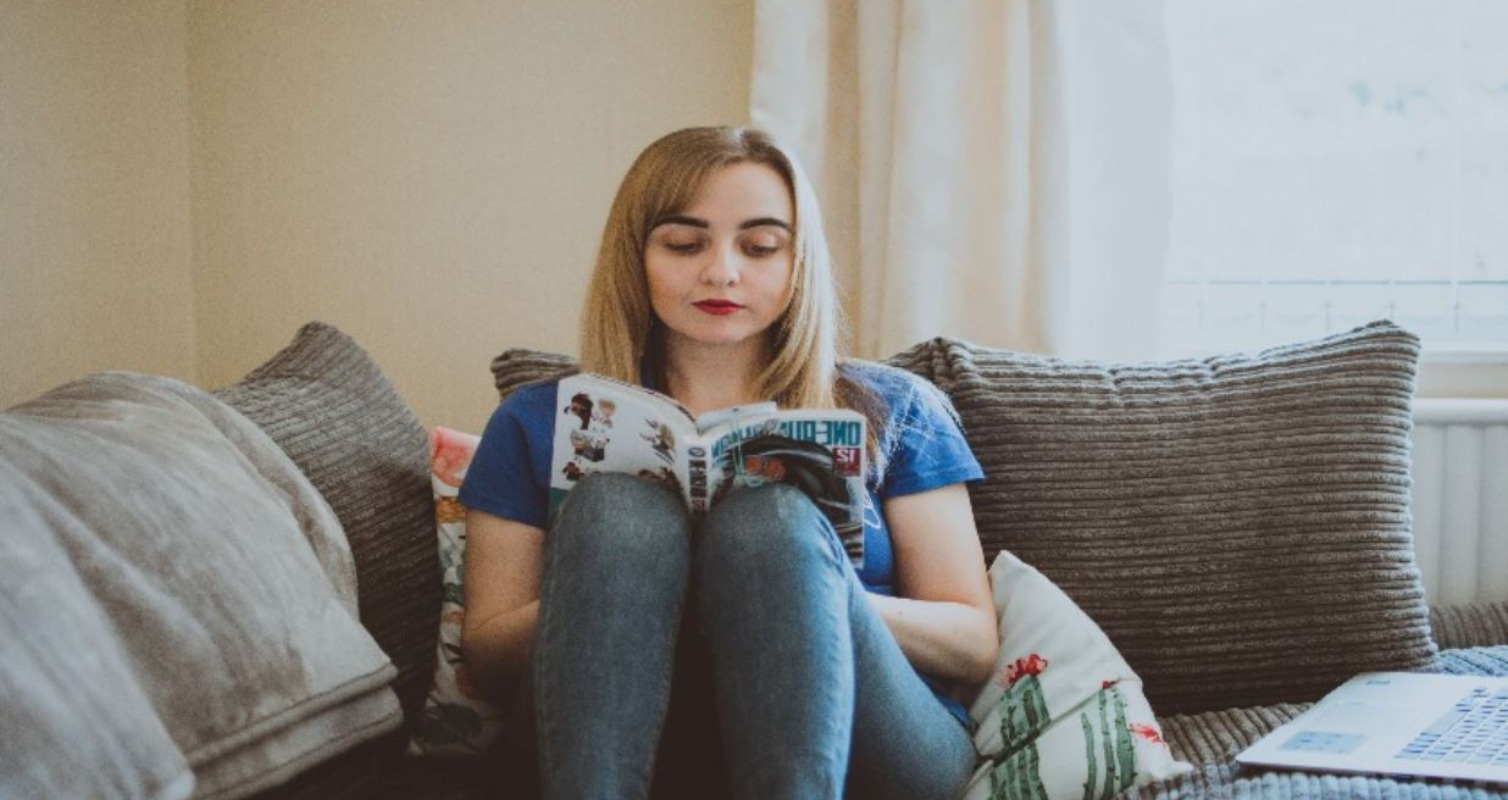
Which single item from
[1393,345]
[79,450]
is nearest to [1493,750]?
[1393,345]

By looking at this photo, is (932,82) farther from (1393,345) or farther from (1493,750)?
(1493,750)

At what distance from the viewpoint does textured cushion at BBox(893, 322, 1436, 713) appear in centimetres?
171

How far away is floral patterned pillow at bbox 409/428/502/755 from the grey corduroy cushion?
0.02 meters

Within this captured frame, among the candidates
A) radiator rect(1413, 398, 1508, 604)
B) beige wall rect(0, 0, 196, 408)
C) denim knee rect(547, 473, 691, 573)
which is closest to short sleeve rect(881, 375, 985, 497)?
denim knee rect(547, 473, 691, 573)

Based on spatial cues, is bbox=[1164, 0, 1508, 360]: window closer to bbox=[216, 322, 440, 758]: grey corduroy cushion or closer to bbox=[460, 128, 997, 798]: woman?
bbox=[460, 128, 997, 798]: woman

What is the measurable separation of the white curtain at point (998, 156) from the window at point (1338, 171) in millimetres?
166

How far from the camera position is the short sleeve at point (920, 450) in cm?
166

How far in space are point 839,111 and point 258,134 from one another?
918 mm

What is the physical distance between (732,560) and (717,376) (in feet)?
1.48

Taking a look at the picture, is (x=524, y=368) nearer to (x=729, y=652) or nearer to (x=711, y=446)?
(x=711, y=446)

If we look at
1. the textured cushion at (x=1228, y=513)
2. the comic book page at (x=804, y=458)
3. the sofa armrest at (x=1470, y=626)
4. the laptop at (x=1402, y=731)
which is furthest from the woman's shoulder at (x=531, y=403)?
the sofa armrest at (x=1470, y=626)

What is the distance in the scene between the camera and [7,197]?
2.05m

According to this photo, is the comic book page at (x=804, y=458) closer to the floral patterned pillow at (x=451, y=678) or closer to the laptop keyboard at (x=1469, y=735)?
the floral patterned pillow at (x=451, y=678)

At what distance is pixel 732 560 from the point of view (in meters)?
1.32
